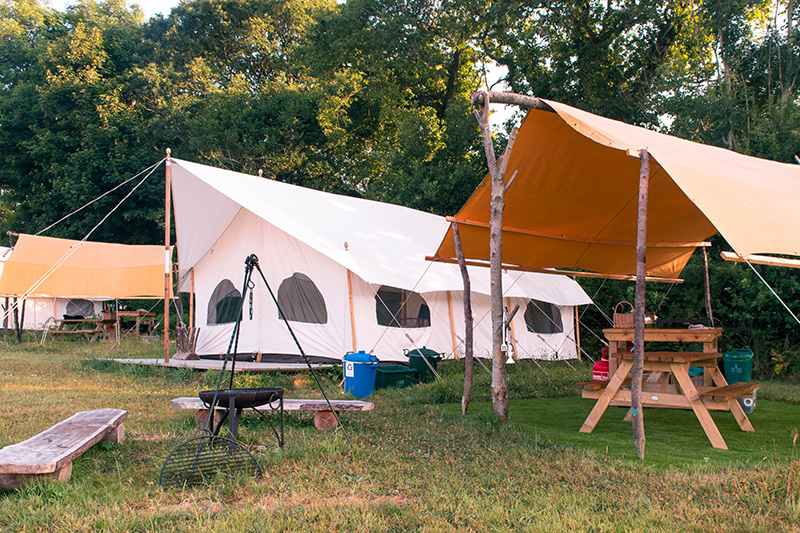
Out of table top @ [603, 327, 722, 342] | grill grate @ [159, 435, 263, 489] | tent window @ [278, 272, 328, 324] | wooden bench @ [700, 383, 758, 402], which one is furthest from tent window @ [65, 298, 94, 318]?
wooden bench @ [700, 383, 758, 402]

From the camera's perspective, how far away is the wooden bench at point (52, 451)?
3.26 meters

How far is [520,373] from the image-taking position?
963 centimetres

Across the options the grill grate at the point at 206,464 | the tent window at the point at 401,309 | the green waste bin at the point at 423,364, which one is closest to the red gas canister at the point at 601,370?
the green waste bin at the point at 423,364

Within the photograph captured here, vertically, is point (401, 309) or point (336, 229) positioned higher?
point (336, 229)

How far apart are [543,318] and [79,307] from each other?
658 inches

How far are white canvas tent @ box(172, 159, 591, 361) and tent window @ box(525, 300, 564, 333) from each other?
3 cm

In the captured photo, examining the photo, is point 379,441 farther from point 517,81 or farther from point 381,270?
point 517,81

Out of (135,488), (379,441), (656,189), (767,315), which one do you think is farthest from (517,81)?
(135,488)

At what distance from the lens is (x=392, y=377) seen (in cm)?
830

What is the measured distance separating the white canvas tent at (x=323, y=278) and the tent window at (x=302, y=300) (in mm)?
17

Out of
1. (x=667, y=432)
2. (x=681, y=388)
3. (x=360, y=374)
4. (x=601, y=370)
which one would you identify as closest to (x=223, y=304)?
(x=360, y=374)

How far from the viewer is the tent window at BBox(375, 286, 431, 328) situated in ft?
33.1

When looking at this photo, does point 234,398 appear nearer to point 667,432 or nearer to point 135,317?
point 667,432

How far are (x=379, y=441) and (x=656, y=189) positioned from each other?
3.67 metres
